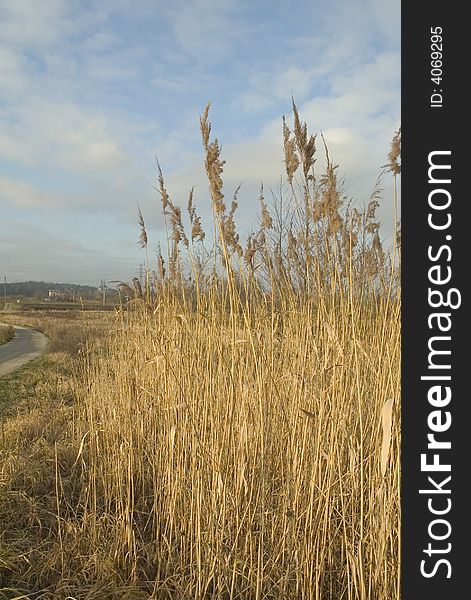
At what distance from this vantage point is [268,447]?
81.8 inches

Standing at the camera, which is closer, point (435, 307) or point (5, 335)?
point (435, 307)

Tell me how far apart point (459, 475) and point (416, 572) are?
328 mm

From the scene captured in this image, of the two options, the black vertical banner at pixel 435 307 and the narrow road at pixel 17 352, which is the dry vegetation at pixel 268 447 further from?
the narrow road at pixel 17 352

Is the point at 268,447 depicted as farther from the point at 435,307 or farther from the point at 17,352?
the point at 17,352

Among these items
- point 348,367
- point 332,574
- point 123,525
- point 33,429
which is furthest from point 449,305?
point 33,429

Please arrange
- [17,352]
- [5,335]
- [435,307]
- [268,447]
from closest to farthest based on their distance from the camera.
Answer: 1. [435,307]
2. [268,447]
3. [17,352]
4. [5,335]

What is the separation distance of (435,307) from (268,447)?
1185mm

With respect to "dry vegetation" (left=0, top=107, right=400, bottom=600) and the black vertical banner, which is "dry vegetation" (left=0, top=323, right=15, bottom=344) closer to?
"dry vegetation" (left=0, top=107, right=400, bottom=600)

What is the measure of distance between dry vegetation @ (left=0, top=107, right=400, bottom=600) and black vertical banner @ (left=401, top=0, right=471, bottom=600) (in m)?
0.25

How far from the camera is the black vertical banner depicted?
122 cm

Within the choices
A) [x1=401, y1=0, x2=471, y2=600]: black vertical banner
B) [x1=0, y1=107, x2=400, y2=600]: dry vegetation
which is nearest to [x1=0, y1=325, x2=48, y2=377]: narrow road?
[x1=0, y1=107, x2=400, y2=600]: dry vegetation

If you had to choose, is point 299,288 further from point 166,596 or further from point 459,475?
point 166,596

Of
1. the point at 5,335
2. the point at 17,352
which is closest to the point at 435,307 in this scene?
the point at 17,352

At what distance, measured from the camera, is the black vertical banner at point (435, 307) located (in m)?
1.22
